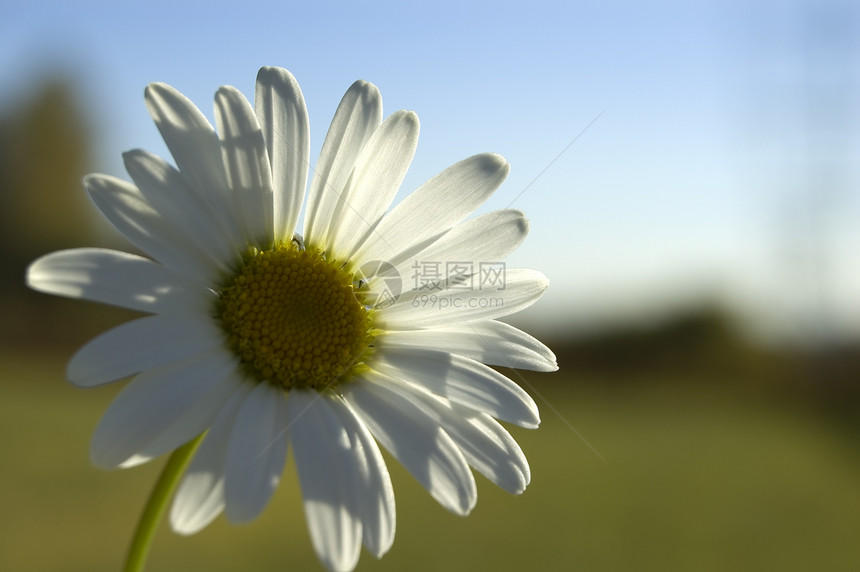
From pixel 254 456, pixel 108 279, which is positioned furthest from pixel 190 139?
pixel 254 456

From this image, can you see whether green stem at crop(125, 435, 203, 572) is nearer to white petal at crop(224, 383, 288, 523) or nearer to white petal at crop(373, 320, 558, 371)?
white petal at crop(224, 383, 288, 523)

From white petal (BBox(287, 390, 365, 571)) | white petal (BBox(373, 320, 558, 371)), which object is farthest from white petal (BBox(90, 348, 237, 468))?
white petal (BBox(373, 320, 558, 371))

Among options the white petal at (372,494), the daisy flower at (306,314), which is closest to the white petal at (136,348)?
the daisy flower at (306,314)

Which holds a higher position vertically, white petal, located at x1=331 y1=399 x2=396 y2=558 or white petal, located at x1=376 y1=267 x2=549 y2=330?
white petal, located at x1=376 y1=267 x2=549 y2=330

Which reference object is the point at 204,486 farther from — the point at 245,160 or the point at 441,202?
the point at 441,202

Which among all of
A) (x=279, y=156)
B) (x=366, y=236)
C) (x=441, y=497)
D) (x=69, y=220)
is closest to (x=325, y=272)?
(x=366, y=236)

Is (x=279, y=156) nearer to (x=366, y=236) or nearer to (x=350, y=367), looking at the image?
(x=366, y=236)
